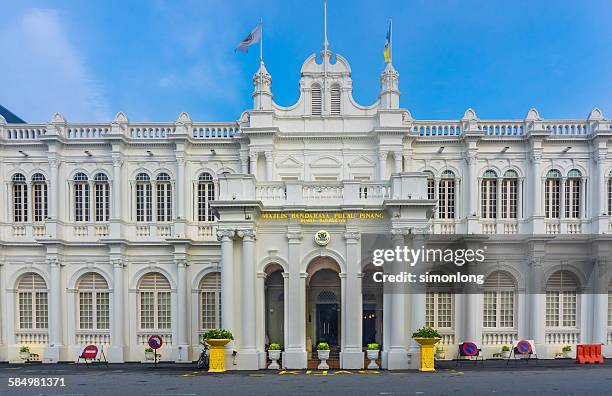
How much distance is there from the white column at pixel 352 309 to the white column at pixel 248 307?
3632mm

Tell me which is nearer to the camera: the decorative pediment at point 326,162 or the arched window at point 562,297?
the decorative pediment at point 326,162

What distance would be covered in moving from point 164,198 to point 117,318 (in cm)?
659

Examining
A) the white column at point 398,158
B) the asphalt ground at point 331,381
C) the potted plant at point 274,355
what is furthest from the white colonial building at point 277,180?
the potted plant at point 274,355

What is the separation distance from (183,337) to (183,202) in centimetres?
693

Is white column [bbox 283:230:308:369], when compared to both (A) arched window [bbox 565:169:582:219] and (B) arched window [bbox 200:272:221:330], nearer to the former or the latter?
(B) arched window [bbox 200:272:221:330]

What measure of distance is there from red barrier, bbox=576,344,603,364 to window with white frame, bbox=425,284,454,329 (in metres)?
5.77

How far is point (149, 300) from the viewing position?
23.6m

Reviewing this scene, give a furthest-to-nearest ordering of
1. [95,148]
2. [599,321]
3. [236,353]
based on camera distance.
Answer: [95,148], [599,321], [236,353]

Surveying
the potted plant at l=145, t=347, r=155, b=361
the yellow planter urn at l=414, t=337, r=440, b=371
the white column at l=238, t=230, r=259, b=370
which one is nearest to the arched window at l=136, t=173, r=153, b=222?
the potted plant at l=145, t=347, r=155, b=361

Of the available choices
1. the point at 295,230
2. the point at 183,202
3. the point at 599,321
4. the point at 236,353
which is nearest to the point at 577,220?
the point at 599,321

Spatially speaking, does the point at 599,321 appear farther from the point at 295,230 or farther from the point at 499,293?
the point at 295,230

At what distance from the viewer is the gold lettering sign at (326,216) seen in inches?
711

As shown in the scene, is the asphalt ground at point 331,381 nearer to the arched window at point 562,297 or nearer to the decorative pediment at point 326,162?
the arched window at point 562,297

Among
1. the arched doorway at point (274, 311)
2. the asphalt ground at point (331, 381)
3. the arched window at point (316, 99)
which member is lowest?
the asphalt ground at point (331, 381)
